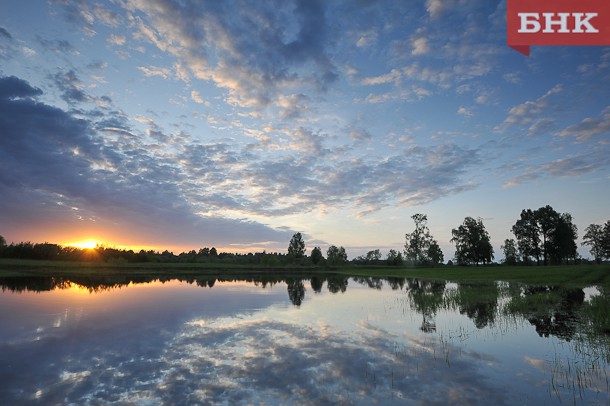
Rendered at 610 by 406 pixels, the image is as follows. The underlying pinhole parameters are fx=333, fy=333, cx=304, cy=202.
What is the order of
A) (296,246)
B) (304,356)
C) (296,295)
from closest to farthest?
(304,356) → (296,295) → (296,246)

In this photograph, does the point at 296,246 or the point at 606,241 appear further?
the point at 296,246

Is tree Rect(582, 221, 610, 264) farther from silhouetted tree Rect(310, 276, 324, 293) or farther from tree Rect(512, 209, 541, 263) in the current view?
silhouetted tree Rect(310, 276, 324, 293)

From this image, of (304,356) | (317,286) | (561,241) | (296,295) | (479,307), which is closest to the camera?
(304,356)

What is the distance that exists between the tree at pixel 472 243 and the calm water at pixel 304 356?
116 metres

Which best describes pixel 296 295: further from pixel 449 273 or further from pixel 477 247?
pixel 477 247

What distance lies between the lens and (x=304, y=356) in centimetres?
1448

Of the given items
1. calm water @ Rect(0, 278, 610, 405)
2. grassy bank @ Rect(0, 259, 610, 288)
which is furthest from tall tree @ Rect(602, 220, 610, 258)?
calm water @ Rect(0, 278, 610, 405)

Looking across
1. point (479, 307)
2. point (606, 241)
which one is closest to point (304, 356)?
point (479, 307)

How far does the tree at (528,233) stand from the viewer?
121 metres

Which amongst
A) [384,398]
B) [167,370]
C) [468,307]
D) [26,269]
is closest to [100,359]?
[167,370]

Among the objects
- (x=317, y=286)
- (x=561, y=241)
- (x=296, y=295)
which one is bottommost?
(x=317, y=286)

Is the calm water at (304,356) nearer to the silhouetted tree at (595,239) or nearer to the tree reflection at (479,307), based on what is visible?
the tree reflection at (479,307)

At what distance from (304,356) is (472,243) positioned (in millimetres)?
136773

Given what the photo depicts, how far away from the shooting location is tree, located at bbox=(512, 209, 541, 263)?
121m
